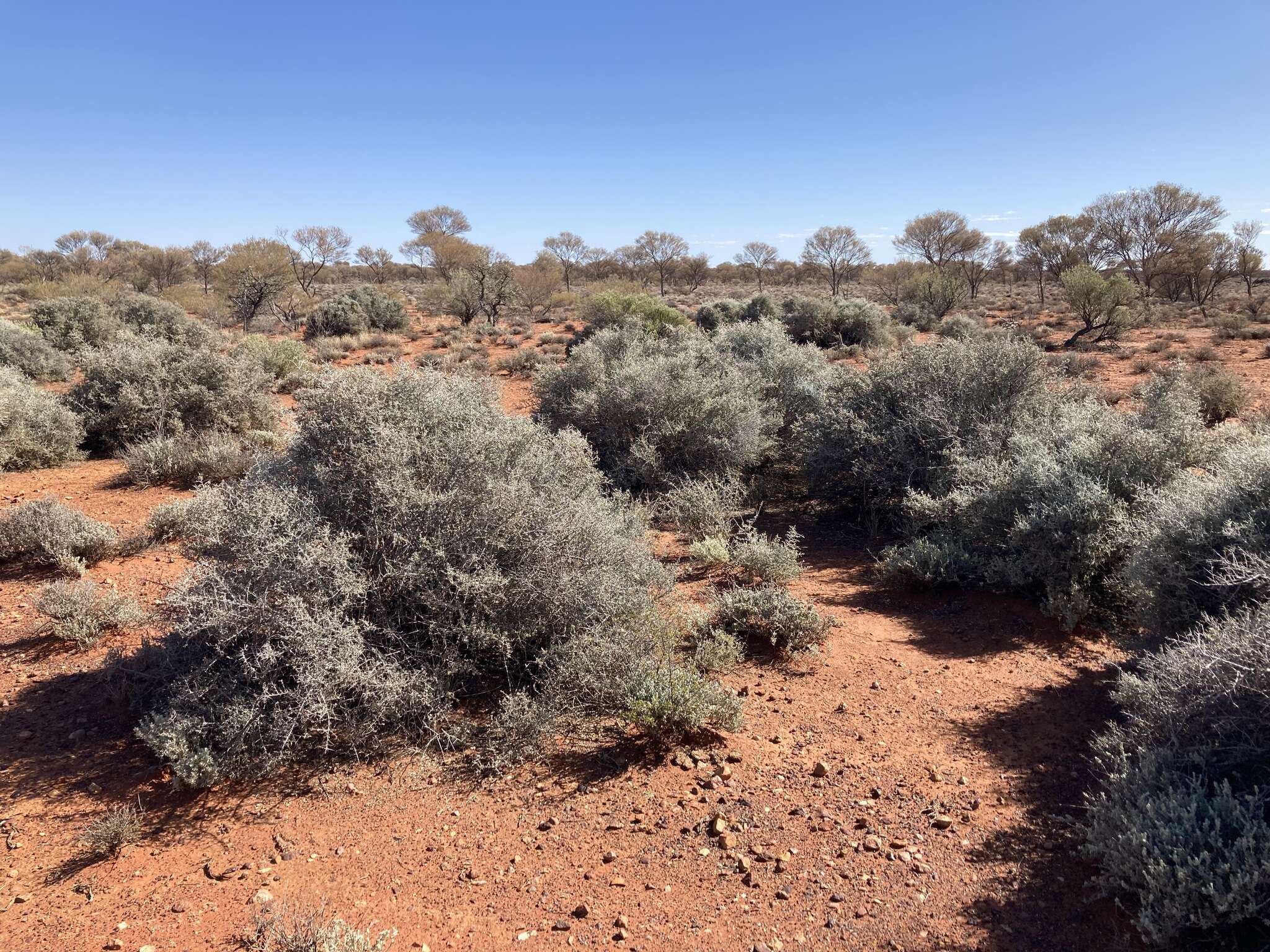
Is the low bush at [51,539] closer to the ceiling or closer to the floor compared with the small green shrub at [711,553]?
closer to the ceiling

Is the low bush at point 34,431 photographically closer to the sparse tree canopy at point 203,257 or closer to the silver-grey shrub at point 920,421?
the silver-grey shrub at point 920,421

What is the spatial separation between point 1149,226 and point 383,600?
40111 millimetres

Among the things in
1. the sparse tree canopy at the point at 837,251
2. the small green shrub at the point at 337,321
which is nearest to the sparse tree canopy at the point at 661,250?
the sparse tree canopy at the point at 837,251

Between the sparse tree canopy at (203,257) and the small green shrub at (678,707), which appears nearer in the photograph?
the small green shrub at (678,707)

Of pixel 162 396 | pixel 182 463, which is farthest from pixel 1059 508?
pixel 162 396

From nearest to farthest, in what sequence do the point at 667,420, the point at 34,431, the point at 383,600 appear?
the point at 383,600, the point at 34,431, the point at 667,420

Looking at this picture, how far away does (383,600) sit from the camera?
371 centimetres

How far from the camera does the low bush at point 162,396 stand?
31.7 feet

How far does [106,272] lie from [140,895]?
38614mm

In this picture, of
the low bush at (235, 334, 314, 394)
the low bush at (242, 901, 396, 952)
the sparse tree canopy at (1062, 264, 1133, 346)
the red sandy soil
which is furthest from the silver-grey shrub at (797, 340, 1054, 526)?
the sparse tree canopy at (1062, 264, 1133, 346)

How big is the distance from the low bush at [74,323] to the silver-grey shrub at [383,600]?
15523 millimetres

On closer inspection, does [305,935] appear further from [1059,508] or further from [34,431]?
[34,431]

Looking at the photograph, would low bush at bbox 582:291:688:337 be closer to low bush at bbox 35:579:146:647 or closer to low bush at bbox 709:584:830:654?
low bush at bbox 709:584:830:654

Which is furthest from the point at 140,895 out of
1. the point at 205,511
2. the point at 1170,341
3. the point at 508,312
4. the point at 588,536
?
the point at 508,312
